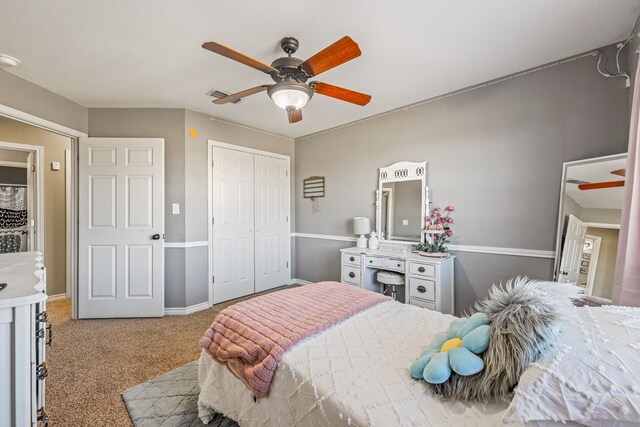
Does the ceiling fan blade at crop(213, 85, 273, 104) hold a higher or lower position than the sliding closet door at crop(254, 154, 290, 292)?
higher

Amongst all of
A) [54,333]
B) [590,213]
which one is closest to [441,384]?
[590,213]

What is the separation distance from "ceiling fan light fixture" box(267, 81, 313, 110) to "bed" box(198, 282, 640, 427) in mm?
1442

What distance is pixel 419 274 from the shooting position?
108 inches

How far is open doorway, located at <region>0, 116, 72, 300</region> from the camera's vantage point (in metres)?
3.59

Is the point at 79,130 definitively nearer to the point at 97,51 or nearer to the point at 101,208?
the point at 101,208

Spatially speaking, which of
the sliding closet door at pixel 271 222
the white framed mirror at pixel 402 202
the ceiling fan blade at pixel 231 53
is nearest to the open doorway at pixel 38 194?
the sliding closet door at pixel 271 222

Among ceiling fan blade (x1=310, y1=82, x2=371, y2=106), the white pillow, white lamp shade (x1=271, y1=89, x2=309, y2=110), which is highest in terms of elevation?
ceiling fan blade (x1=310, y1=82, x2=371, y2=106)

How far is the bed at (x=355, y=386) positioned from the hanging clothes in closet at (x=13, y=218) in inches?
151

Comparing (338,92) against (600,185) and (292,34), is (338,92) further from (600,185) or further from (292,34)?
(600,185)

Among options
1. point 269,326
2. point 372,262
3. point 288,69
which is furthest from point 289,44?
point 372,262

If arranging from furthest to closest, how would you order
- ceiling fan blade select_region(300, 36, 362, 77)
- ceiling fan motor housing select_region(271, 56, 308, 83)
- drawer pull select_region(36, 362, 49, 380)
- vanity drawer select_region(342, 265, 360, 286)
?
vanity drawer select_region(342, 265, 360, 286) → ceiling fan motor housing select_region(271, 56, 308, 83) → ceiling fan blade select_region(300, 36, 362, 77) → drawer pull select_region(36, 362, 49, 380)

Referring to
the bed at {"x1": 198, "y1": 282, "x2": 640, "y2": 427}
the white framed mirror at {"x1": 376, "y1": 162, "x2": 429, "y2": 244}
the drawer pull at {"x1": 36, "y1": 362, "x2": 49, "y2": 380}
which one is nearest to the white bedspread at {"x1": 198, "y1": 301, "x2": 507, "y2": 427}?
the bed at {"x1": 198, "y1": 282, "x2": 640, "y2": 427}

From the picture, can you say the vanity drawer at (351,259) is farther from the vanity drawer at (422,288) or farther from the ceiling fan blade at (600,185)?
the ceiling fan blade at (600,185)

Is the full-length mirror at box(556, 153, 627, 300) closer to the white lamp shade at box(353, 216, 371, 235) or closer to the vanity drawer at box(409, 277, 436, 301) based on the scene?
the vanity drawer at box(409, 277, 436, 301)
